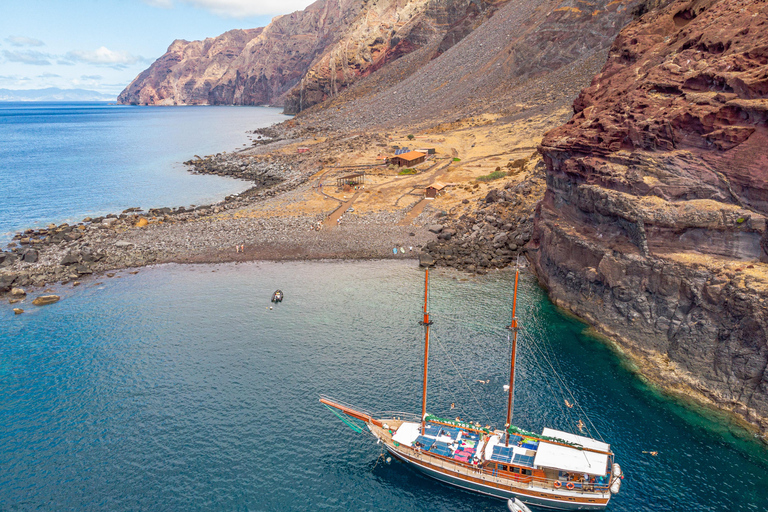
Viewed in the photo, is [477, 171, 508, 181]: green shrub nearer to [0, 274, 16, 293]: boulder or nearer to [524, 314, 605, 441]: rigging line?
[524, 314, 605, 441]: rigging line

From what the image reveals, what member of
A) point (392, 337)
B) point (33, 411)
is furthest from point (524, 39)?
point (33, 411)

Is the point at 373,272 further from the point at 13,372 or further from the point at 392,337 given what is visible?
the point at 13,372

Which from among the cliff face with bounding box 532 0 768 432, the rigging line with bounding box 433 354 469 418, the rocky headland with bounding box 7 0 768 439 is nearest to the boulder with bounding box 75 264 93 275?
the rocky headland with bounding box 7 0 768 439

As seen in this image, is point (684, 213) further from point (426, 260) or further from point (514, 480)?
point (426, 260)

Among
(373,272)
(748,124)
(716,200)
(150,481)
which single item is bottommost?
(150,481)

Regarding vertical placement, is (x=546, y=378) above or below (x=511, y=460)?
above

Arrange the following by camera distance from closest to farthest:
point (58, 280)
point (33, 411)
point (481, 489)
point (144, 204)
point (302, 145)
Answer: point (481, 489) → point (33, 411) → point (58, 280) → point (144, 204) → point (302, 145)

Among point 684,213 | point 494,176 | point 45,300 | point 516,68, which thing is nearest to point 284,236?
point 45,300
